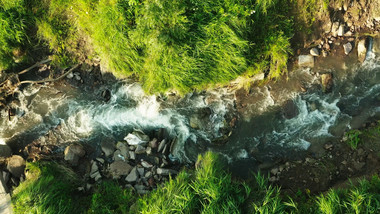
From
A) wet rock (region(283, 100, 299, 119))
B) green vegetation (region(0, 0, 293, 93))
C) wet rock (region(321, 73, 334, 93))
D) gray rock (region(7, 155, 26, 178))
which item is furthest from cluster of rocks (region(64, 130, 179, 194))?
wet rock (region(321, 73, 334, 93))

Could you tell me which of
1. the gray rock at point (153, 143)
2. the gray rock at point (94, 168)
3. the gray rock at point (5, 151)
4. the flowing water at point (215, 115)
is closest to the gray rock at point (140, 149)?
the gray rock at point (153, 143)

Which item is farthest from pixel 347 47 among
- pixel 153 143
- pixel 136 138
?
pixel 136 138

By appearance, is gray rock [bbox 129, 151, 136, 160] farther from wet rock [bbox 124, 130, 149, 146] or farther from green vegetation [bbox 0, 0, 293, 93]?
green vegetation [bbox 0, 0, 293, 93]

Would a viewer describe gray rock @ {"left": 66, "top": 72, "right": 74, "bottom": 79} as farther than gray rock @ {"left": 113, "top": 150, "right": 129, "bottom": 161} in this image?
Yes

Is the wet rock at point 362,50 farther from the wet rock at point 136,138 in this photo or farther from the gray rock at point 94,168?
the gray rock at point 94,168

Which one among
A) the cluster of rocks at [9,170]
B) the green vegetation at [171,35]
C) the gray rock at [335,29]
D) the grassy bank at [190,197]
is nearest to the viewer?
the grassy bank at [190,197]

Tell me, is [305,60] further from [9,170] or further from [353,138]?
[9,170]
